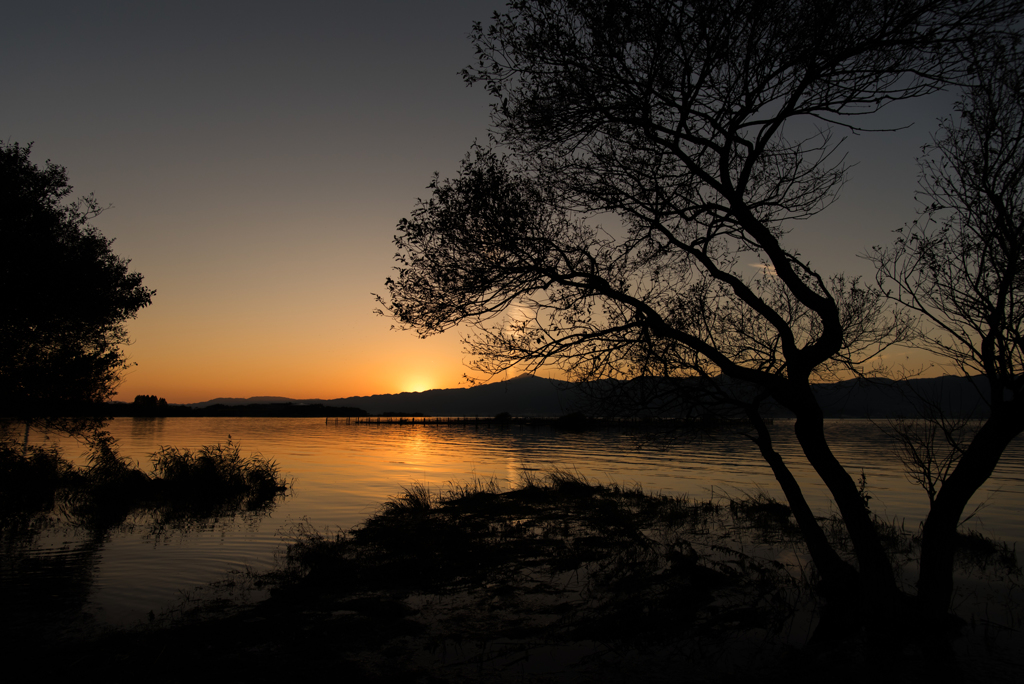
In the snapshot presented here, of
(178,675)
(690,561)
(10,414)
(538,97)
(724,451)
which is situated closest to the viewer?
(178,675)

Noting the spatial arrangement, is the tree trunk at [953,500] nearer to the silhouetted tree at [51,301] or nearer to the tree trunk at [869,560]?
the tree trunk at [869,560]

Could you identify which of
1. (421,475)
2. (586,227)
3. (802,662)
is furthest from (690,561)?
(421,475)

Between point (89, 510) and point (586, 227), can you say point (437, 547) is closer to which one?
point (586, 227)

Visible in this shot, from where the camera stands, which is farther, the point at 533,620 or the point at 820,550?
the point at 820,550

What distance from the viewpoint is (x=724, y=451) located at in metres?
48.0

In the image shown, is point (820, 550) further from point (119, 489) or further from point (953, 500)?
point (119, 489)

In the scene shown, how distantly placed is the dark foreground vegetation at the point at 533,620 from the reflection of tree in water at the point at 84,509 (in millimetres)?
2357

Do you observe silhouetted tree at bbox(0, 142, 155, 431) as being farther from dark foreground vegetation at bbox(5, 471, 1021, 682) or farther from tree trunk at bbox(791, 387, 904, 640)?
tree trunk at bbox(791, 387, 904, 640)

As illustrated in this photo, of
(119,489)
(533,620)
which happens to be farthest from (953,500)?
(119,489)

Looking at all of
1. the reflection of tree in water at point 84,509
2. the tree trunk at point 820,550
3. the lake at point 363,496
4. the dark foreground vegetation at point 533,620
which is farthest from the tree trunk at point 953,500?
the reflection of tree in water at point 84,509

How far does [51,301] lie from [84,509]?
698 centimetres

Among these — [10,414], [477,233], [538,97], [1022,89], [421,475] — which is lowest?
[421,475]

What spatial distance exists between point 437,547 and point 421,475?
66.9ft

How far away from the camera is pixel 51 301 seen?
1516cm
